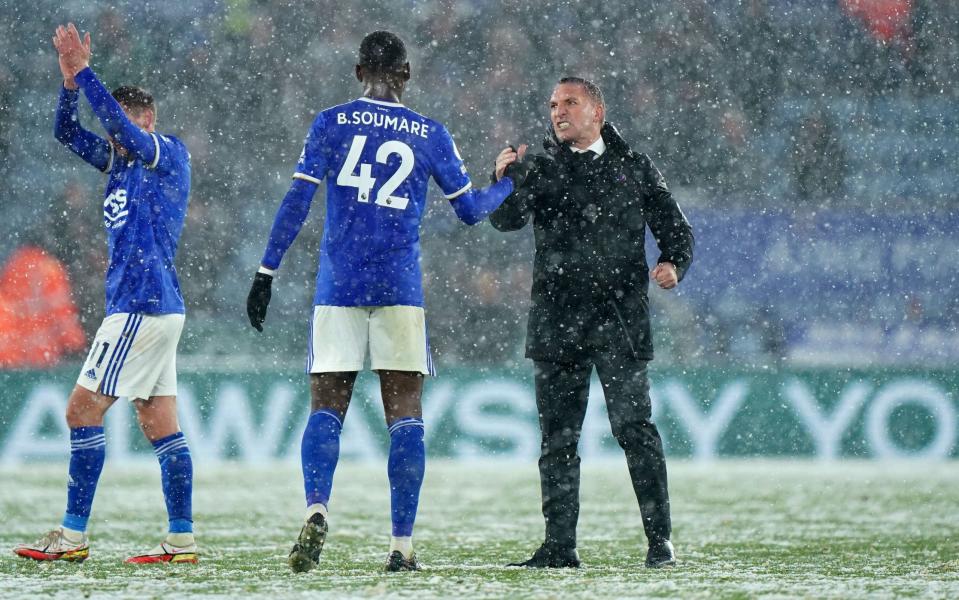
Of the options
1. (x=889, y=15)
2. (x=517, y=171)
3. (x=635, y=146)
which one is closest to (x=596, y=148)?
(x=517, y=171)

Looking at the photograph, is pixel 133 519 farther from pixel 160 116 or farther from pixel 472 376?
pixel 160 116

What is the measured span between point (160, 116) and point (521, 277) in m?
3.90

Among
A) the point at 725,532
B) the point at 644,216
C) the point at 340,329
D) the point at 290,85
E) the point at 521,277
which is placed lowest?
the point at 725,532

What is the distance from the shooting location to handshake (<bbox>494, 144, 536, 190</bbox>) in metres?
4.11

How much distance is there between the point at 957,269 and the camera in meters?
12.2

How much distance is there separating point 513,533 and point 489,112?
7994 millimetres

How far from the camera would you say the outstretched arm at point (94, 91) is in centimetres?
413

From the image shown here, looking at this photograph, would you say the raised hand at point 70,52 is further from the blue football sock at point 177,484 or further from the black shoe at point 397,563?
the black shoe at point 397,563

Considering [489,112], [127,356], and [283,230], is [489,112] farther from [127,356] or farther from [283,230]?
[283,230]

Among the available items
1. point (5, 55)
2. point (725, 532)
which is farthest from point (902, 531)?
point (5, 55)

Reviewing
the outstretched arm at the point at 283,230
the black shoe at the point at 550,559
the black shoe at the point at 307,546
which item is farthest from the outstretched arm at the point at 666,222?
Result: the black shoe at the point at 307,546

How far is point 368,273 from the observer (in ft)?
12.6

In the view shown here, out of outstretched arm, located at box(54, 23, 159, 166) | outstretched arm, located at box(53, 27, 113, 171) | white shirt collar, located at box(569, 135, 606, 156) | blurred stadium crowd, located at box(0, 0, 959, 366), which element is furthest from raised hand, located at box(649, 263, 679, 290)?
blurred stadium crowd, located at box(0, 0, 959, 366)

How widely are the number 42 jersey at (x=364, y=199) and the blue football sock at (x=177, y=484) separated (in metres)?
0.83
